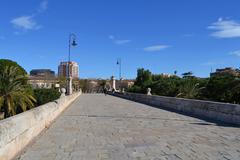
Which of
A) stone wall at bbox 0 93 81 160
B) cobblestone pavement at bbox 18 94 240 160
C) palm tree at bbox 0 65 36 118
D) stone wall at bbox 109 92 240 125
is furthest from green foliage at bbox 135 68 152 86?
stone wall at bbox 0 93 81 160

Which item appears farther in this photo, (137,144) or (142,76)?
(142,76)

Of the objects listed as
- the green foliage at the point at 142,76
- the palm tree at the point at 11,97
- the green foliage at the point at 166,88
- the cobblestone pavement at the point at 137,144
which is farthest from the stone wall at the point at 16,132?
the green foliage at the point at 142,76

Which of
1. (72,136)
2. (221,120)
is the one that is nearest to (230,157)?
(72,136)

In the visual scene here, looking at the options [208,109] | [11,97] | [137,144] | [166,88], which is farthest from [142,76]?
[137,144]

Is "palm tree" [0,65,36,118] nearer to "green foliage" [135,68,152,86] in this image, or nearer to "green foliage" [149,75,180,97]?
"green foliage" [149,75,180,97]

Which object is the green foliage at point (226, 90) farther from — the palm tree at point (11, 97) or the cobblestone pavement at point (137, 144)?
the cobblestone pavement at point (137, 144)

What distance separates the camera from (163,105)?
2820 cm

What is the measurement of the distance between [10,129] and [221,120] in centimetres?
1046

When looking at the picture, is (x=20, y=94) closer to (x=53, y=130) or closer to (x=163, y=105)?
(x=163, y=105)

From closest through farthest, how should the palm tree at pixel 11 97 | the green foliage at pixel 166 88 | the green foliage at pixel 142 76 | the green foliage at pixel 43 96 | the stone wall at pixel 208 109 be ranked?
the stone wall at pixel 208 109 < the palm tree at pixel 11 97 < the green foliage at pixel 43 96 < the green foliage at pixel 166 88 < the green foliage at pixel 142 76

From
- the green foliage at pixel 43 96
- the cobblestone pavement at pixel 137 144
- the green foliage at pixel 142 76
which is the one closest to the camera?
the cobblestone pavement at pixel 137 144

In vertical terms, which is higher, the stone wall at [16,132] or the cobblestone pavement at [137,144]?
the stone wall at [16,132]

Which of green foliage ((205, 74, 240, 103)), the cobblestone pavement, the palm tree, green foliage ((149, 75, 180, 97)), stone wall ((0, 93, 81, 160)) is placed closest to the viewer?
stone wall ((0, 93, 81, 160))

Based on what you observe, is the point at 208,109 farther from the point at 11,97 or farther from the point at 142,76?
the point at 142,76
